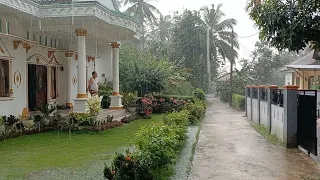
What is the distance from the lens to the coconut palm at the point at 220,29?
36.8m

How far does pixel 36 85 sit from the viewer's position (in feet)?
46.7

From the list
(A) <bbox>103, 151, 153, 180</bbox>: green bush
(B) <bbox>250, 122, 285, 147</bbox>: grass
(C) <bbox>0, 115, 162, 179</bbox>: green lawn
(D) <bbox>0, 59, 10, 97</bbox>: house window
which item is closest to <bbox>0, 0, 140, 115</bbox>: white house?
(D) <bbox>0, 59, 10, 97</bbox>: house window

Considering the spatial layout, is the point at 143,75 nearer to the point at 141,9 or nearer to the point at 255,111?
the point at 255,111

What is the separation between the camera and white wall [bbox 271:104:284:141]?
31.9 ft

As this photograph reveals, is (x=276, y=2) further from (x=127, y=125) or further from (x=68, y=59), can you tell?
(x=68, y=59)

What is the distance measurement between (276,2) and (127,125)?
8023mm

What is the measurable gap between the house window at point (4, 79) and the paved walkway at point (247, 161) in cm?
659

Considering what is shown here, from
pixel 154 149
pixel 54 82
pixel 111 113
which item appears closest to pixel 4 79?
pixel 54 82

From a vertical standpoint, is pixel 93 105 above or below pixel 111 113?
above

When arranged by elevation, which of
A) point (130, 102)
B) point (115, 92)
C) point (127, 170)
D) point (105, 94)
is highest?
point (115, 92)

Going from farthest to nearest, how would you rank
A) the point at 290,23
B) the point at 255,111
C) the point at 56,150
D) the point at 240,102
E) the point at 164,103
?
the point at 240,102 → the point at 164,103 → the point at 255,111 → the point at 56,150 → the point at 290,23

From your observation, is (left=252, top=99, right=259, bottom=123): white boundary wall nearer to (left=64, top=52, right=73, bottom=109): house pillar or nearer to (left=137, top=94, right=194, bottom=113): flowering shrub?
(left=137, top=94, right=194, bottom=113): flowering shrub

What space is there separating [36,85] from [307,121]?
1057cm

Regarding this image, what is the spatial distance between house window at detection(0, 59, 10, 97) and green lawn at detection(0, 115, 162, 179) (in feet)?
7.22
